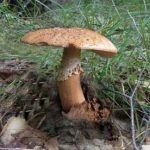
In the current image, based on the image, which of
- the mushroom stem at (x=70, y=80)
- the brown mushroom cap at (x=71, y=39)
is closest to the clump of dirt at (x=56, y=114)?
the mushroom stem at (x=70, y=80)

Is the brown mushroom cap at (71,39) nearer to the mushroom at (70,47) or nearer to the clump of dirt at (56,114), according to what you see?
the mushroom at (70,47)

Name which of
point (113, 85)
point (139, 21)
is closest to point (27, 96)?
point (113, 85)

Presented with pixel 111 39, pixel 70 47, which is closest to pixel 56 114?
pixel 70 47

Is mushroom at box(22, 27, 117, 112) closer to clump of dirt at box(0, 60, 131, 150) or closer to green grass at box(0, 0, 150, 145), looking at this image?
clump of dirt at box(0, 60, 131, 150)

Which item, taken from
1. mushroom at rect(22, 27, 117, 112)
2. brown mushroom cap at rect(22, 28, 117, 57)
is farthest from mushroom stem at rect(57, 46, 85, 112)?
brown mushroom cap at rect(22, 28, 117, 57)

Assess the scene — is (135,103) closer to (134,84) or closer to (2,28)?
(134,84)

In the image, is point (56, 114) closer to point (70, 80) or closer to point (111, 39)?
point (70, 80)
